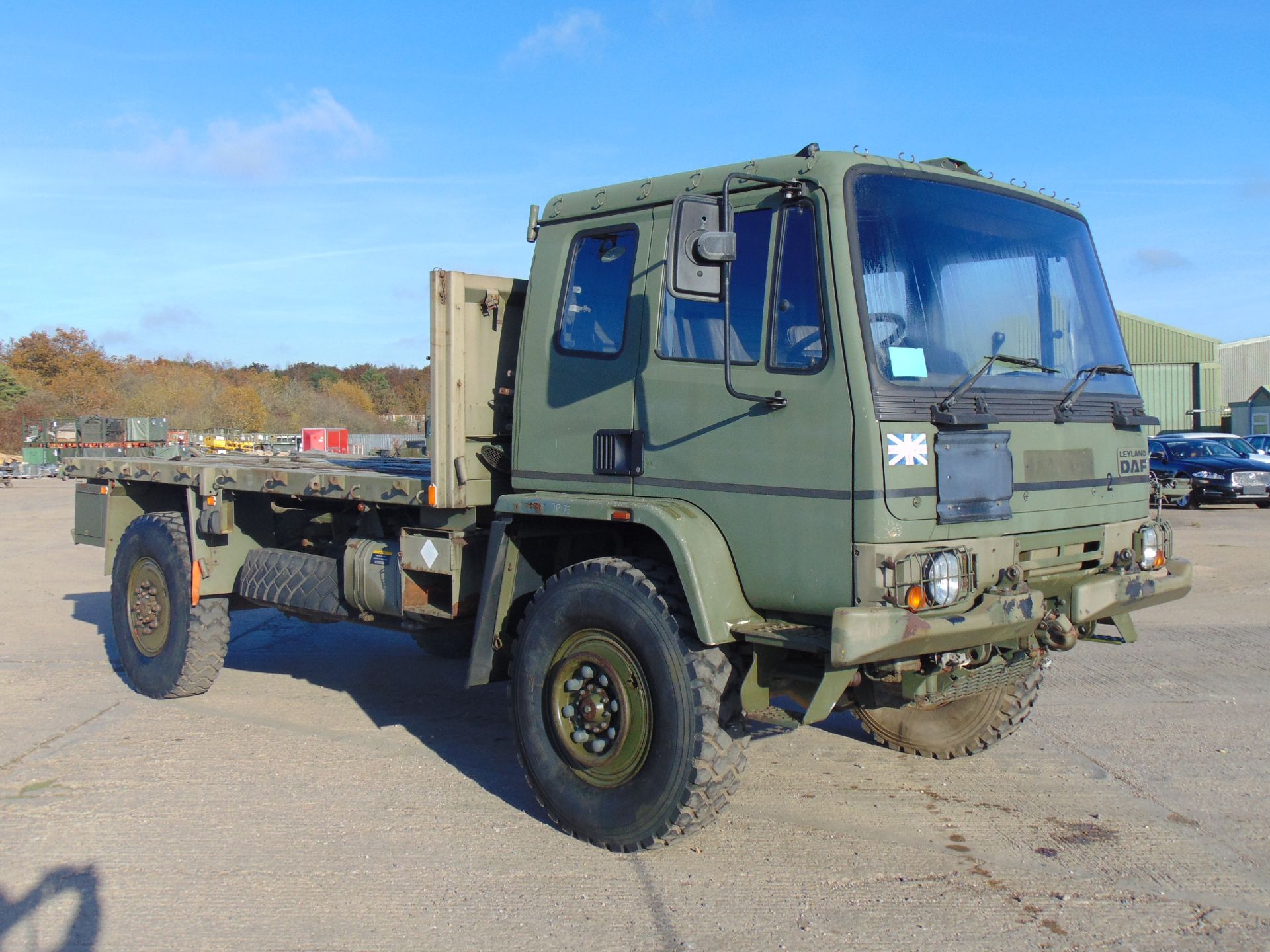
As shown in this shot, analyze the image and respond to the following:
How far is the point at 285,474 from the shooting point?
20.8 feet

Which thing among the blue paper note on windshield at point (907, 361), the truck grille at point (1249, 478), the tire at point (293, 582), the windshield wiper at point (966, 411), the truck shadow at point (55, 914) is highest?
the blue paper note on windshield at point (907, 361)

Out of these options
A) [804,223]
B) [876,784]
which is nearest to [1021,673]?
[876,784]

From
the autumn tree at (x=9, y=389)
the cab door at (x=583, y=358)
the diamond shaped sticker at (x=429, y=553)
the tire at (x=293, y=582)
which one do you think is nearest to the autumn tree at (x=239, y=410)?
the autumn tree at (x=9, y=389)

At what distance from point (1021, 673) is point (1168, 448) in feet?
68.5

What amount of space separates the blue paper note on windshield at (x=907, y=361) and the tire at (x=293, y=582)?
11.7ft

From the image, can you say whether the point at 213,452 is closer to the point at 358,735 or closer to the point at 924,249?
the point at 358,735

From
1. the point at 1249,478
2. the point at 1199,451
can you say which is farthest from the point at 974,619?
the point at 1199,451

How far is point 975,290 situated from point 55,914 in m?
4.22

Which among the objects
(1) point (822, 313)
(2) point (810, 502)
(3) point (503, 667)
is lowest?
(3) point (503, 667)

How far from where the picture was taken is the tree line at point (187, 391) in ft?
185

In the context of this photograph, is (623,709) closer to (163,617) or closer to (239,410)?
(163,617)

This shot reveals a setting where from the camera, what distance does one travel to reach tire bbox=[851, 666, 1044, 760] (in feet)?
17.9

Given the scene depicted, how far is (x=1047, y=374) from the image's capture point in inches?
180

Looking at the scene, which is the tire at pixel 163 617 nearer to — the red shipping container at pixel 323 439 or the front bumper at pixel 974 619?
the front bumper at pixel 974 619
